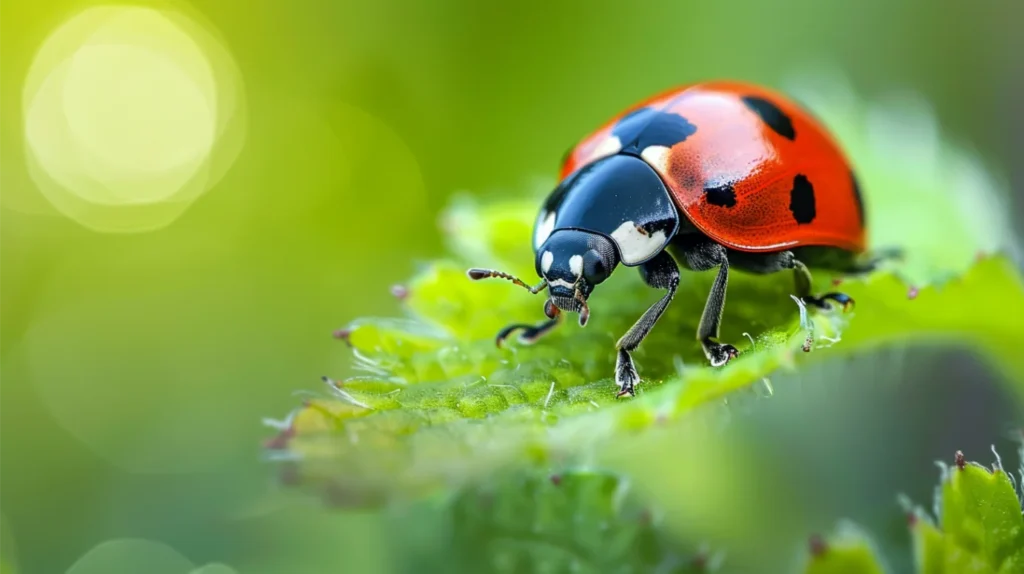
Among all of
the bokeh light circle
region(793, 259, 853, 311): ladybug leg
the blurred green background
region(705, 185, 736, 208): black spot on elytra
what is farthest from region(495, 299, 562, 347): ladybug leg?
the bokeh light circle

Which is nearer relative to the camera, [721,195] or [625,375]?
[625,375]

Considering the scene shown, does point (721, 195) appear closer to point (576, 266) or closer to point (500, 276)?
point (576, 266)

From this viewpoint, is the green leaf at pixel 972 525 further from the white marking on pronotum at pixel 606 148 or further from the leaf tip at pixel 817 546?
the white marking on pronotum at pixel 606 148

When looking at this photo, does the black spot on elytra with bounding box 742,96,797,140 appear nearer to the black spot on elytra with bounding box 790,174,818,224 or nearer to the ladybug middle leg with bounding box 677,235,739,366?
the black spot on elytra with bounding box 790,174,818,224

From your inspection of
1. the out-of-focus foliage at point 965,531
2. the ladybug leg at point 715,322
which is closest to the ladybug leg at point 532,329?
the ladybug leg at point 715,322

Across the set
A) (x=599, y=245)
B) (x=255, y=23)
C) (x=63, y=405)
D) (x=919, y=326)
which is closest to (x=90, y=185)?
(x=255, y=23)

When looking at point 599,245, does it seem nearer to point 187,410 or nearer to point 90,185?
point 187,410

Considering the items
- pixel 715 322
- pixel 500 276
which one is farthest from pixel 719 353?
pixel 500 276
